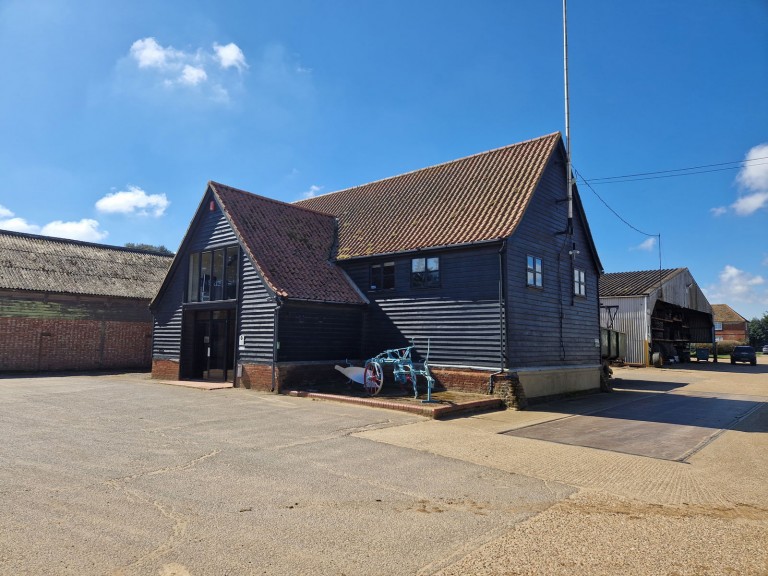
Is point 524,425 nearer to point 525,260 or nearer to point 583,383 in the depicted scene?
point 525,260

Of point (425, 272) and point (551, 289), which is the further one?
point (551, 289)

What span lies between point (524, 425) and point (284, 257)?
35.1 feet

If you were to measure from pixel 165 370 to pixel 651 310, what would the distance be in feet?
108

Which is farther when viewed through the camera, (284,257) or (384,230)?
(384,230)

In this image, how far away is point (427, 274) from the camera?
17219 mm

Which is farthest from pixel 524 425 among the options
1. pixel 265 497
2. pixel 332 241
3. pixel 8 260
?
pixel 8 260

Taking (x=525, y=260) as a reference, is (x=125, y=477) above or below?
below

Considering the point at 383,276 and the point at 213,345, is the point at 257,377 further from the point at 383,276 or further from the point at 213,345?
the point at 383,276

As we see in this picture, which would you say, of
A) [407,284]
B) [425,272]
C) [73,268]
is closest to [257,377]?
[407,284]

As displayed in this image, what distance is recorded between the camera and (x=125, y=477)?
266 inches

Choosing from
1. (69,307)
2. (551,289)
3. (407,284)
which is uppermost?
(407,284)

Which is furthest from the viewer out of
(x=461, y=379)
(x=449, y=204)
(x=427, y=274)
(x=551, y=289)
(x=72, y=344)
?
(x=72, y=344)

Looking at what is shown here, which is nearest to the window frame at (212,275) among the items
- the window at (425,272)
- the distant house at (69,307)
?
the window at (425,272)

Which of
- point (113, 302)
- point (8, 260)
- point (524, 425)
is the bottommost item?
point (524, 425)
